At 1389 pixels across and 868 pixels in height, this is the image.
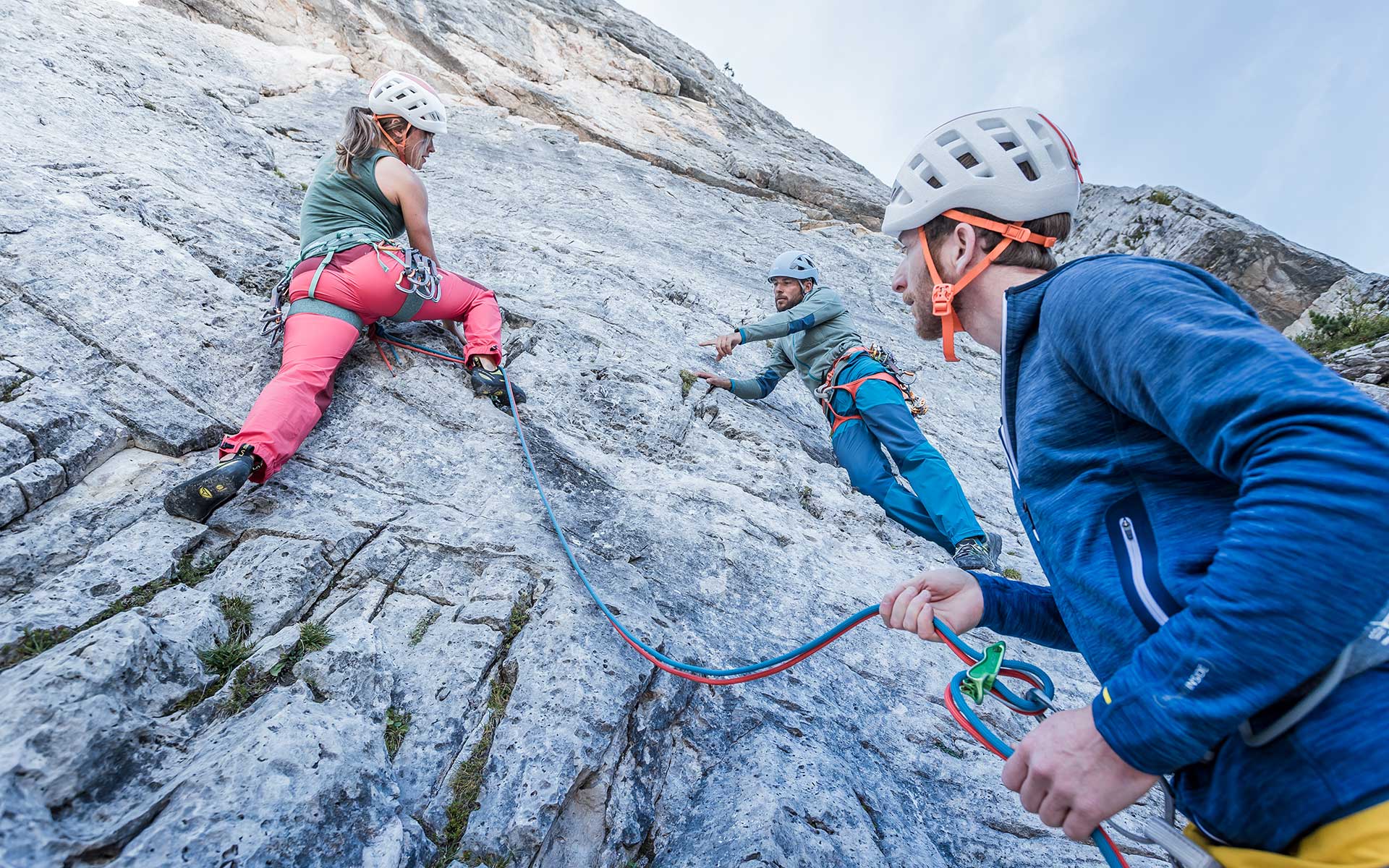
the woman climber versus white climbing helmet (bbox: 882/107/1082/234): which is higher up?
white climbing helmet (bbox: 882/107/1082/234)

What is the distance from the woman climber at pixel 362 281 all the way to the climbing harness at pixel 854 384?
290cm

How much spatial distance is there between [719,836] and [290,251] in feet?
20.8

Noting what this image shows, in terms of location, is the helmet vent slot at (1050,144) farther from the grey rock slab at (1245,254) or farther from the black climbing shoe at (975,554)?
the grey rock slab at (1245,254)

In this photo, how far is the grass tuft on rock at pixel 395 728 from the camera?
271cm

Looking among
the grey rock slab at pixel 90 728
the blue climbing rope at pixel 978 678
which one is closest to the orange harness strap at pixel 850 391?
the blue climbing rope at pixel 978 678

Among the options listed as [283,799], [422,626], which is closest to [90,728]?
[283,799]

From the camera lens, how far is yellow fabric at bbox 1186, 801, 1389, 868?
3.38ft

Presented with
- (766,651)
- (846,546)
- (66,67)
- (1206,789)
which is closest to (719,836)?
(766,651)

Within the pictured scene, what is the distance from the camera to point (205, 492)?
337cm

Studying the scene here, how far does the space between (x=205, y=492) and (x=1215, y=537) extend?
13.8 ft

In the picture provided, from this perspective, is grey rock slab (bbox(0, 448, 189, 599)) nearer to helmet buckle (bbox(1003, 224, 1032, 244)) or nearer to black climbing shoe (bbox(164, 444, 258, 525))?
black climbing shoe (bbox(164, 444, 258, 525))

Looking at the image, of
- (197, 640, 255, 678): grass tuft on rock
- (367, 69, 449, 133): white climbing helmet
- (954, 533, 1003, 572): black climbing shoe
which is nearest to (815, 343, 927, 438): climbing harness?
(954, 533, 1003, 572): black climbing shoe

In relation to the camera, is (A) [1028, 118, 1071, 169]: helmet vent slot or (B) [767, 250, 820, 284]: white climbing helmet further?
(B) [767, 250, 820, 284]: white climbing helmet

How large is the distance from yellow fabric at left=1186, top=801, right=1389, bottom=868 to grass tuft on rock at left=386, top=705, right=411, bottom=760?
284 cm
